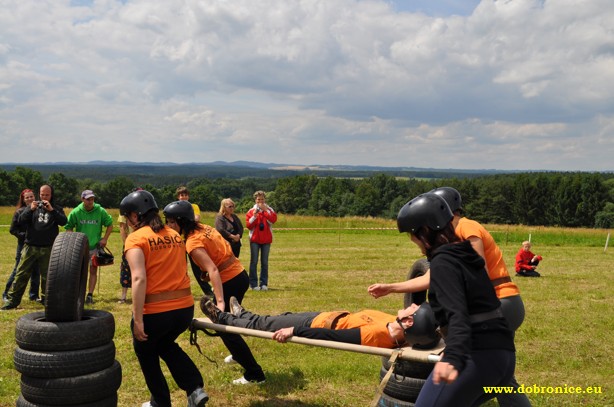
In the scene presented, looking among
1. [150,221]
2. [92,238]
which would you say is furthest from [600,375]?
[92,238]

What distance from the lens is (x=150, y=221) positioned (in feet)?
18.1

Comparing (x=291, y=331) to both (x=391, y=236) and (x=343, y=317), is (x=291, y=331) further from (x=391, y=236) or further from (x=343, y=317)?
(x=391, y=236)

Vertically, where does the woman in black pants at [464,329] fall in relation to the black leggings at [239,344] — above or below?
above

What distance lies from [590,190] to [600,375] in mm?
107157

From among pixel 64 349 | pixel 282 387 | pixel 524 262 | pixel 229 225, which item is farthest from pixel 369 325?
pixel 524 262

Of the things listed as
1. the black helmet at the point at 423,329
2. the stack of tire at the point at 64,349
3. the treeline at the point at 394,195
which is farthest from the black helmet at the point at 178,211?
the treeline at the point at 394,195

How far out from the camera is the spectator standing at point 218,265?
6336 millimetres

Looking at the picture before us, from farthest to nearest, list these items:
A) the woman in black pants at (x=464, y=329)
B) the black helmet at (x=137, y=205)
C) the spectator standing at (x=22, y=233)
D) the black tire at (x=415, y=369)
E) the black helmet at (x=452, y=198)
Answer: the spectator standing at (x=22, y=233) → the black helmet at (x=452, y=198) → the black helmet at (x=137, y=205) → the black tire at (x=415, y=369) → the woman in black pants at (x=464, y=329)

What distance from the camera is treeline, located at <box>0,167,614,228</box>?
103312 millimetres

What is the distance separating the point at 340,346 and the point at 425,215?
73.5 inches

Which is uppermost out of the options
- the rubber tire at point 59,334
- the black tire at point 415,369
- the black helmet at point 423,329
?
the black helmet at point 423,329

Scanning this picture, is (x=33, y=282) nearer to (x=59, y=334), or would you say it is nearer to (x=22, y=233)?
(x=22, y=233)

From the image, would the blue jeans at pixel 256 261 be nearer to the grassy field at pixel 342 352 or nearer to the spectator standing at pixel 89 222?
the grassy field at pixel 342 352

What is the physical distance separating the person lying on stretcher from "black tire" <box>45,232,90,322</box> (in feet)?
5.46
